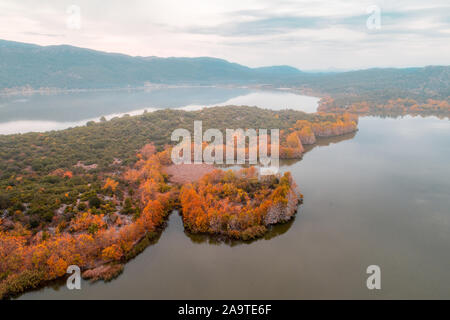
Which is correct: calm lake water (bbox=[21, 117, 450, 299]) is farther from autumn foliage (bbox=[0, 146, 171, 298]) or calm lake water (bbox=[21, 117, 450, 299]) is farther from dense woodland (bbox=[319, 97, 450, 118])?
dense woodland (bbox=[319, 97, 450, 118])

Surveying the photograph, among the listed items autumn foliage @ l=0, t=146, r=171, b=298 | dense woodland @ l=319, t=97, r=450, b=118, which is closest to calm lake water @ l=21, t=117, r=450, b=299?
autumn foliage @ l=0, t=146, r=171, b=298

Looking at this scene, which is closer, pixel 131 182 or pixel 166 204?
pixel 166 204

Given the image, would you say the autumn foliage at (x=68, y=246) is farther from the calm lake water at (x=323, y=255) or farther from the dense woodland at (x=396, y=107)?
the dense woodland at (x=396, y=107)

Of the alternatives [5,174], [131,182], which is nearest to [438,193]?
[131,182]

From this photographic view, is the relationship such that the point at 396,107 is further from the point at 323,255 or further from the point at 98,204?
the point at 98,204

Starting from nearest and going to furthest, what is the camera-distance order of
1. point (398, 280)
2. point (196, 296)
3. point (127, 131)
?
point (196, 296) < point (398, 280) < point (127, 131)

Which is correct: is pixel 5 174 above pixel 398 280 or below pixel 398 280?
above

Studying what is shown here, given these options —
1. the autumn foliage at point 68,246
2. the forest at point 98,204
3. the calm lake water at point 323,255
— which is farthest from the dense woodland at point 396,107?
the autumn foliage at point 68,246

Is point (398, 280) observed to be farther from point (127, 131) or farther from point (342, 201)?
point (127, 131)
